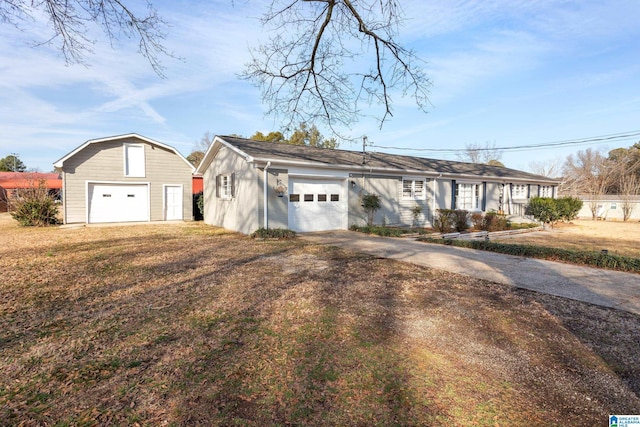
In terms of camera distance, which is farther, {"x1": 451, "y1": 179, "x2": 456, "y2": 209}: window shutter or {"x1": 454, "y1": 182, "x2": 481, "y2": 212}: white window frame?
{"x1": 454, "y1": 182, "x2": 481, "y2": 212}: white window frame

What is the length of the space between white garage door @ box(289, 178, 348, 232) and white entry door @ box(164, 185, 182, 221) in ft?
30.2

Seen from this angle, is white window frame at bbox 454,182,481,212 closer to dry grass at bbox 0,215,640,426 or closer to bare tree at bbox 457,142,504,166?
dry grass at bbox 0,215,640,426

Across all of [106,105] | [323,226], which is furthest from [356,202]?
[106,105]

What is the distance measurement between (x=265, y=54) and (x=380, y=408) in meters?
7.41

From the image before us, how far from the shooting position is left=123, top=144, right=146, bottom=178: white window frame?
1662 centimetres

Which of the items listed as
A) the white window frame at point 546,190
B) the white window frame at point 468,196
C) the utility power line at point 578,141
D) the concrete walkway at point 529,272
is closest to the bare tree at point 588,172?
the white window frame at point 546,190

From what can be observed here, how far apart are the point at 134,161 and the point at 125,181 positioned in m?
1.14

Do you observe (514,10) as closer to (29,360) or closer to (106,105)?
(29,360)

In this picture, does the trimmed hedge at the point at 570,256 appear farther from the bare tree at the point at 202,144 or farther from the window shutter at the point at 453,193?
the bare tree at the point at 202,144

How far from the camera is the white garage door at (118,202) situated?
16.1 metres

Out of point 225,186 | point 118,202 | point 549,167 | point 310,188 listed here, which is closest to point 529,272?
point 310,188

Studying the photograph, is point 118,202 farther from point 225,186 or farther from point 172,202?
point 225,186

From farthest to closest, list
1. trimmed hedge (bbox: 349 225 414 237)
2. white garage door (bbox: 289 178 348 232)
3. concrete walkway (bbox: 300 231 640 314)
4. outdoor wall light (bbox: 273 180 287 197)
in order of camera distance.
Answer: white garage door (bbox: 289 178 348 232) → trimmed hedge (bbox: 349 225 414 237) → outdoor wall light (bbox: 273 180 287 197) → concrete walkway (bbox: 300 231 640 314)

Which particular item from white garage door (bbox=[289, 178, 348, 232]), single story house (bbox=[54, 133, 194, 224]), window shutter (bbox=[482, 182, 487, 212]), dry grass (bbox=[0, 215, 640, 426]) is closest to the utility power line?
window shutter (bbox=[482, 182, 487, 212])
